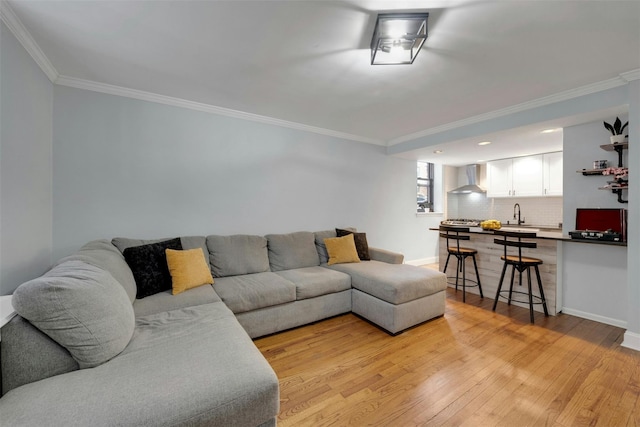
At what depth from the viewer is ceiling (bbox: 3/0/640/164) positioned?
1634 millimetres

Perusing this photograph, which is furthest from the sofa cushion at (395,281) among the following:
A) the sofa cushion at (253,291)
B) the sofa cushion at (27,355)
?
the sofa cushion at (27,355)

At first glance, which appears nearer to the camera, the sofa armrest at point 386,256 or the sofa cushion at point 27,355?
the sofa cushion at point 27,355

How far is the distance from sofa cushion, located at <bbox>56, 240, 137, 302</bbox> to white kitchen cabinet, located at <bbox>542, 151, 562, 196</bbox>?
6165 millimetres

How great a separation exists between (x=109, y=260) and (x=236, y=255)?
1.20 meters

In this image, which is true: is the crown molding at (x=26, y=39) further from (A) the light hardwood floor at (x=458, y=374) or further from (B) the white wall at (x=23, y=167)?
(A) the light hardwood floor at (x=458, y=374)

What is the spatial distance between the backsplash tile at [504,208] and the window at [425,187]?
48cm

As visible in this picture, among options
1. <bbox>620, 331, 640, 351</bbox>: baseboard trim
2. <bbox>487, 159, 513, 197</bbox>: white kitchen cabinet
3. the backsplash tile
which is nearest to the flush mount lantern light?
<bbox>620, 331, 640, 351</bbox>: baseboard trim

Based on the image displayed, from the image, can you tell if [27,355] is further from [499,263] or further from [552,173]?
[552,173]

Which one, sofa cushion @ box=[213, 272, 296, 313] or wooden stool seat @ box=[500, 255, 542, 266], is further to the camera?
wooden stool seat @ box=[500, 255, 542, 266]

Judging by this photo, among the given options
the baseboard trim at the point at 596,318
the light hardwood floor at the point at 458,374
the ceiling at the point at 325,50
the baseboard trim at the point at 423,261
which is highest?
the ceiling at the point at 325,50

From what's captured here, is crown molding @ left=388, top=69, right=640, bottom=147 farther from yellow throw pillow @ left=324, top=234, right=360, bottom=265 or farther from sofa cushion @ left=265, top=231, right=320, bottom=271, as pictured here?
sofa cushion @ left=265, top=231, right=320, bottom=271

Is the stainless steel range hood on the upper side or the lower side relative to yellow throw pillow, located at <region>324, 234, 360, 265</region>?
upper

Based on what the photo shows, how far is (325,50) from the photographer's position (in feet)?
6.71

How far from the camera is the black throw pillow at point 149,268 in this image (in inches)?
89.8
